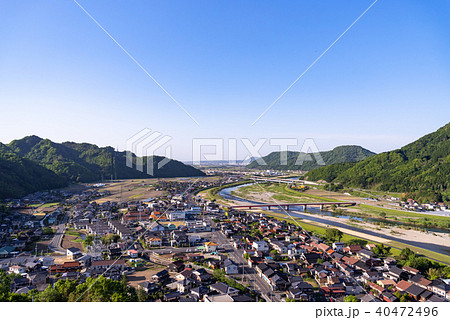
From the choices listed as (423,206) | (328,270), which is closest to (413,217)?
(423,206)

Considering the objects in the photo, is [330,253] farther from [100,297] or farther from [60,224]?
[60,224]

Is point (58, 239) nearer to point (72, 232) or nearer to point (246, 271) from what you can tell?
point (72, 232)

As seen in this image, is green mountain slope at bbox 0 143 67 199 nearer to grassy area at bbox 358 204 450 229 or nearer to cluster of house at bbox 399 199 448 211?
grassy area at bbox 358 204 450 229

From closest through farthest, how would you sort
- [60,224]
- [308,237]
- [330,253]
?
[330,253], [308,237], [60,224]

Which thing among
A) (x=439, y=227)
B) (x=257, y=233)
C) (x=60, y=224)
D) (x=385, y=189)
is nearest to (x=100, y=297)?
(x=257, y=233)

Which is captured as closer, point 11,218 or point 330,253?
point 330,253

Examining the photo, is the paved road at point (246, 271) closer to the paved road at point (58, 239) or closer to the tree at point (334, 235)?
the tree at point (334, 235)

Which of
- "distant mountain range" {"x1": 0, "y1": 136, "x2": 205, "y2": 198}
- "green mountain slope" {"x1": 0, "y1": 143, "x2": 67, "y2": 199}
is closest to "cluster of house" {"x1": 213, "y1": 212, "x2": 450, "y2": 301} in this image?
"green mountain slope" {"x1": 0, "y1": 143, "x2": 67, "y2": 199}

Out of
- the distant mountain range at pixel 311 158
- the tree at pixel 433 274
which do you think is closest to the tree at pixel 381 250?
the tree at pixel 433 274
